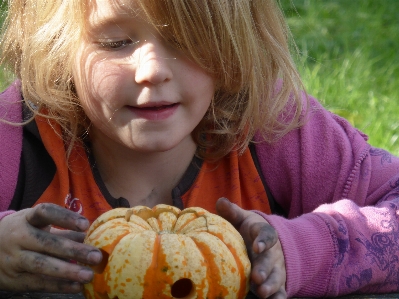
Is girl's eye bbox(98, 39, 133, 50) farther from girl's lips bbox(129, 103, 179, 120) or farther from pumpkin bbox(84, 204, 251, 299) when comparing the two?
pumpkin bbox(84, 204, 251, 299)

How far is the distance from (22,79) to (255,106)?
842mm

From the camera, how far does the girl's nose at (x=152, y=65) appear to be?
7.00ft

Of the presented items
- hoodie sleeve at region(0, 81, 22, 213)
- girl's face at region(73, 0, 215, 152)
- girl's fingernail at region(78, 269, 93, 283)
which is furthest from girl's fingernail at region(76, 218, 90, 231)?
hoodie sleeve at region(0, 81, 22, 213)

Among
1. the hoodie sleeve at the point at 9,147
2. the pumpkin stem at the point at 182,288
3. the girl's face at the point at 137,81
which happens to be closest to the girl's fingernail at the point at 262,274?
the pumpkin stem at the point at 182,288

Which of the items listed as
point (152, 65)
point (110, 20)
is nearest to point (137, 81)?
point (152, 65)

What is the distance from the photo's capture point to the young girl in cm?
216

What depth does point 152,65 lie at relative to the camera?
2.14 meters

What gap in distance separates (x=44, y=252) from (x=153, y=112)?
62 centimetres

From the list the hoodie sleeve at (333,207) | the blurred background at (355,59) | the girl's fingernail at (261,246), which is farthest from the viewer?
the blurred background at (355,59)

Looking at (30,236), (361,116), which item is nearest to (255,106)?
(30,236)

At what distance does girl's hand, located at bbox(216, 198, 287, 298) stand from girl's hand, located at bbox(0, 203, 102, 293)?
387mm

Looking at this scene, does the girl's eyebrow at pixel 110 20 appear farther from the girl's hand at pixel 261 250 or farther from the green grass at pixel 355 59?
the green grass at pixel 355 59

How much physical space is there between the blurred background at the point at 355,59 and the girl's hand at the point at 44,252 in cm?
124

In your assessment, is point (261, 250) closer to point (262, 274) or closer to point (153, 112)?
point (262, 274)
